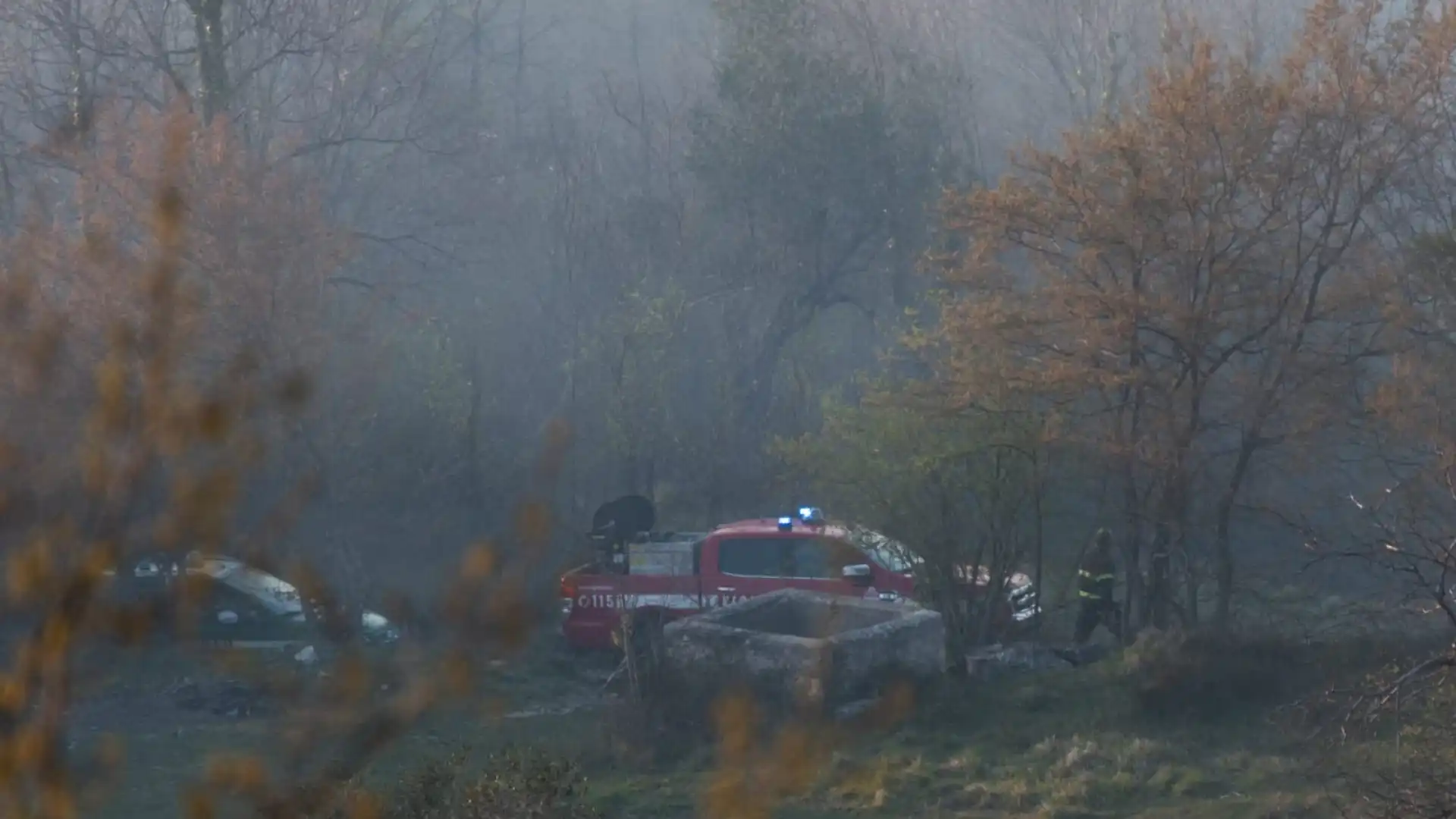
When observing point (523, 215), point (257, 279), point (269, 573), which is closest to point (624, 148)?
point (523, 215)

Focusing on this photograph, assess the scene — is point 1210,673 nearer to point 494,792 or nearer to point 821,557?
point 821,557

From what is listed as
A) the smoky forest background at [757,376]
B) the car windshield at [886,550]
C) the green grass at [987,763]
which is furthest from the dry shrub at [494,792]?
the car windshield at [886,550]

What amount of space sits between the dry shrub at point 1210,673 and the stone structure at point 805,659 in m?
1.73

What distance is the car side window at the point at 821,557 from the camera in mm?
15680

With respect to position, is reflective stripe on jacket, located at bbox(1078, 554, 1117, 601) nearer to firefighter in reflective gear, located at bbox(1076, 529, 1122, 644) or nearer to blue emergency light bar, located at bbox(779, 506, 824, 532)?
firefighter in reflective gear, located at bbox(1076, 529, 1122, 644)

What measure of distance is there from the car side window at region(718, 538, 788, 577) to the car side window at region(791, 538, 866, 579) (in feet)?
0.47

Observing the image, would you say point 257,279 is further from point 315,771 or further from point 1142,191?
point 315,771

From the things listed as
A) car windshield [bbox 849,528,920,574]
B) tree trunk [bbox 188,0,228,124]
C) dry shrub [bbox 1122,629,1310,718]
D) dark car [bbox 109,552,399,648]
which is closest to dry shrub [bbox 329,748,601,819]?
dark car [bbox 109,552,399,648]

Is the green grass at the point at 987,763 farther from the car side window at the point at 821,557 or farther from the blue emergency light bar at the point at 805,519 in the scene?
the blue emergency light bar at the point at 805,519

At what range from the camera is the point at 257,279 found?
47.8 ft

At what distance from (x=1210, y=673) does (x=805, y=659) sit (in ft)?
10.6

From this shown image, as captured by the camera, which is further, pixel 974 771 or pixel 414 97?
pixel 414 97

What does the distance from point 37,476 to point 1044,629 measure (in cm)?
1421

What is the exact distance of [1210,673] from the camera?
1209 centimetres
